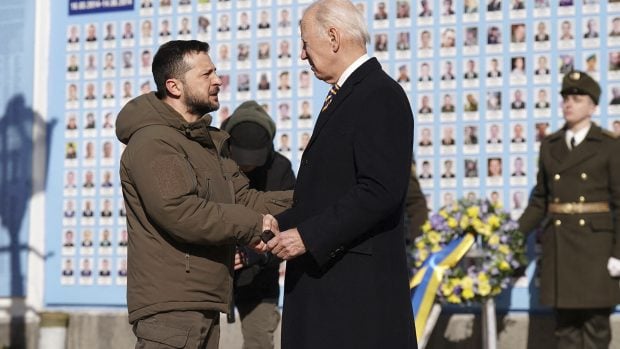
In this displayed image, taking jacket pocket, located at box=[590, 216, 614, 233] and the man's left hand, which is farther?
jacket pocket, located at box=[590, 216, 614, 233]

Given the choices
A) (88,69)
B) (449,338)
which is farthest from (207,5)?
(449,338)

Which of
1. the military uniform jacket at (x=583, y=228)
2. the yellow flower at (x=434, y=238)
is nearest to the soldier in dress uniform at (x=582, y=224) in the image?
the military uniform jacket at (x=583, y=228)

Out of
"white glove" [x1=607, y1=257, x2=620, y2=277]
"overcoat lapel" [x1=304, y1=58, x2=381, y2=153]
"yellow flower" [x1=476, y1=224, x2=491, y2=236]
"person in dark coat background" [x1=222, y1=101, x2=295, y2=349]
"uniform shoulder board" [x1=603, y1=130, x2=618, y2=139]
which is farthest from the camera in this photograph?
"yellow flower" [x1=476, y1=224, x2=491, y2=236]

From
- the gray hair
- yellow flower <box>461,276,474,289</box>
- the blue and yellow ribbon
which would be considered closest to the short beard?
the gray hair

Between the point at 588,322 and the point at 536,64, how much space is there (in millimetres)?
1812

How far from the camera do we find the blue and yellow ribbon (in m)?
6.66

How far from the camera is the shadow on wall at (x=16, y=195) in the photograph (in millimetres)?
8344

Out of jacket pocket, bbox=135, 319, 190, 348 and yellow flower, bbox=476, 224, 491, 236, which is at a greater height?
yellow flower, bbox=476, 224, 491, 236

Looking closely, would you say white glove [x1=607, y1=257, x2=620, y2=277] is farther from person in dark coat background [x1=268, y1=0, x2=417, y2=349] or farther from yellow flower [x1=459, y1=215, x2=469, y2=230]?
person in dark coat background [x1=268, y1=0, x2=417, y2=349]

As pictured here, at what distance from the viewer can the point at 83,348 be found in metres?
8.24

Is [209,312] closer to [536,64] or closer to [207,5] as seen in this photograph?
[536,64]

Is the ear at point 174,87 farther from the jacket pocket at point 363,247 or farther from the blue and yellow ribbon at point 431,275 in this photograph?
the blue and yellow ribbon at point 431,275

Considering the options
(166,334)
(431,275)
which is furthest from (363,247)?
(431,275)

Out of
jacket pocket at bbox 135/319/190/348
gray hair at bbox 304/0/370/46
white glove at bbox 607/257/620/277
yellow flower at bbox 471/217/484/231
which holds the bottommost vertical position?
jacket pocket at bbox 135/319/190/348
